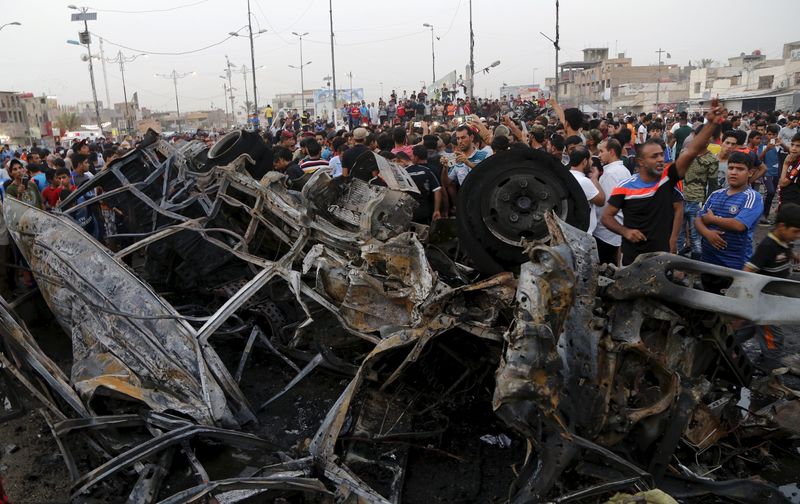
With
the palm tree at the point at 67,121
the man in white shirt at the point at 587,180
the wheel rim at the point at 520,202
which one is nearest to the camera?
the wheel rim at the point at 520,202

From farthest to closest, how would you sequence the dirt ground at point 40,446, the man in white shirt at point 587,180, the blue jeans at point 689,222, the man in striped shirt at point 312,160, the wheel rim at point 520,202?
the man in striped shirt at point 312,160
the blue jeans at point 689,222
the man in white shirt at point 587,180
the wheel rim at point 520,202
the dirt ground at point 40,446

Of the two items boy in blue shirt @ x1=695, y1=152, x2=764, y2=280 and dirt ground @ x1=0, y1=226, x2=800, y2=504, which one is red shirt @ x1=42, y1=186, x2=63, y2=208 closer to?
dirt ground @ x1=0, y1=226, x2=800, y2=504

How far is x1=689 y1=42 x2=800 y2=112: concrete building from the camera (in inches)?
1331

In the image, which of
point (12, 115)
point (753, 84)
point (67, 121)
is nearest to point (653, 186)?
point (753, 84)

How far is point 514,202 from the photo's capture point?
13.2ft

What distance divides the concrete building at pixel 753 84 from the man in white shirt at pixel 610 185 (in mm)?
19384

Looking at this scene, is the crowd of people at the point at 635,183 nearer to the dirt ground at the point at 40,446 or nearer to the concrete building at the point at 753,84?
the dirt ground at the point at 40,446

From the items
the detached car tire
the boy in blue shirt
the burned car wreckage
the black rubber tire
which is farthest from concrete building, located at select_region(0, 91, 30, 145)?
the boy in blue shirt

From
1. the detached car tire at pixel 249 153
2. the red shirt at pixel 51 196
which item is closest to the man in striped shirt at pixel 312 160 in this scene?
the detached car tire at pixel 249 153

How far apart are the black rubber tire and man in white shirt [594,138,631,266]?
127cm

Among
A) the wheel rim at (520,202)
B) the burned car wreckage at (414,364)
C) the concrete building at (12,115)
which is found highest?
the concrete building at (12,115)

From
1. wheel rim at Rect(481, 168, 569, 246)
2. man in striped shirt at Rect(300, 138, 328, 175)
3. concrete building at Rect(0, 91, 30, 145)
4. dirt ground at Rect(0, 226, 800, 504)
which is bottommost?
dirt ground at Rect(0, 226, 800, 504)

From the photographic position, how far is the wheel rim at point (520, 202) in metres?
4.00

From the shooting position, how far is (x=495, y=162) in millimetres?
4047
